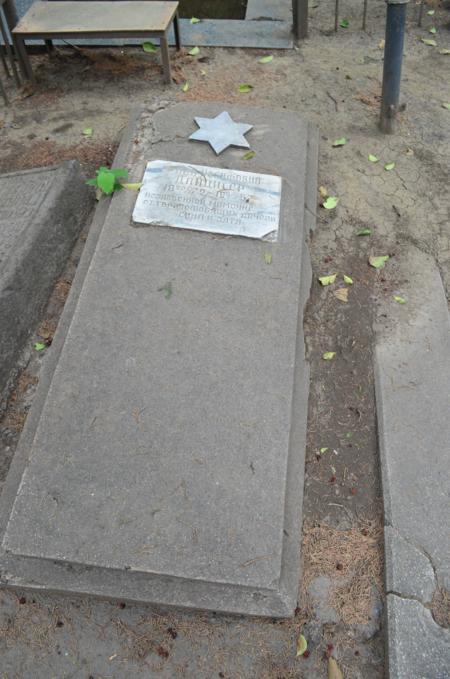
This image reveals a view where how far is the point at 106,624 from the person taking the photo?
2076 millimetres

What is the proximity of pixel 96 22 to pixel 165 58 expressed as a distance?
0.52 metres

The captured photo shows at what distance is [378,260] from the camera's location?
3201 millimetres

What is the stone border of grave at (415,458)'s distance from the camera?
198cm

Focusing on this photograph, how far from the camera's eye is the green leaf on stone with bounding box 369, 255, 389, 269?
3176mm

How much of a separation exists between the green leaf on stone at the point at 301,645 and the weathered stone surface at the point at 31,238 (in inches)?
62.1

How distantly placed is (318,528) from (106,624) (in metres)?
0.85

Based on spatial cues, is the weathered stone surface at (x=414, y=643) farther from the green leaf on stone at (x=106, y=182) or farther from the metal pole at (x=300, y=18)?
the metal pole at (x=300, y=18)

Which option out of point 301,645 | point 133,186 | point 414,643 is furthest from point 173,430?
point 133,186

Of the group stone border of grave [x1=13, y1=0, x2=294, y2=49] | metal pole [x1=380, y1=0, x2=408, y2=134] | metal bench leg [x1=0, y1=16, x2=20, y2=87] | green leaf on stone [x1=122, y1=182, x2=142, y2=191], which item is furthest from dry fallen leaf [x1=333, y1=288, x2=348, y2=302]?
metal bench leg [x1=0, y1=16, x2=20, y2=87]

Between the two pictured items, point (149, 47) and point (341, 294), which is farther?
point (149, 47)

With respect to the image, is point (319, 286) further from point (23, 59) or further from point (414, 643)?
point (23, 59)

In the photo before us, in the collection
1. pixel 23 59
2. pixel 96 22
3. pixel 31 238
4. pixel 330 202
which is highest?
pixel 96 22

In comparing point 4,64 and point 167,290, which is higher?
point 4,64

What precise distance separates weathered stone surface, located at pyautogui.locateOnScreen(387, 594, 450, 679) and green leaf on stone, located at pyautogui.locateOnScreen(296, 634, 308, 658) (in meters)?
0.28
